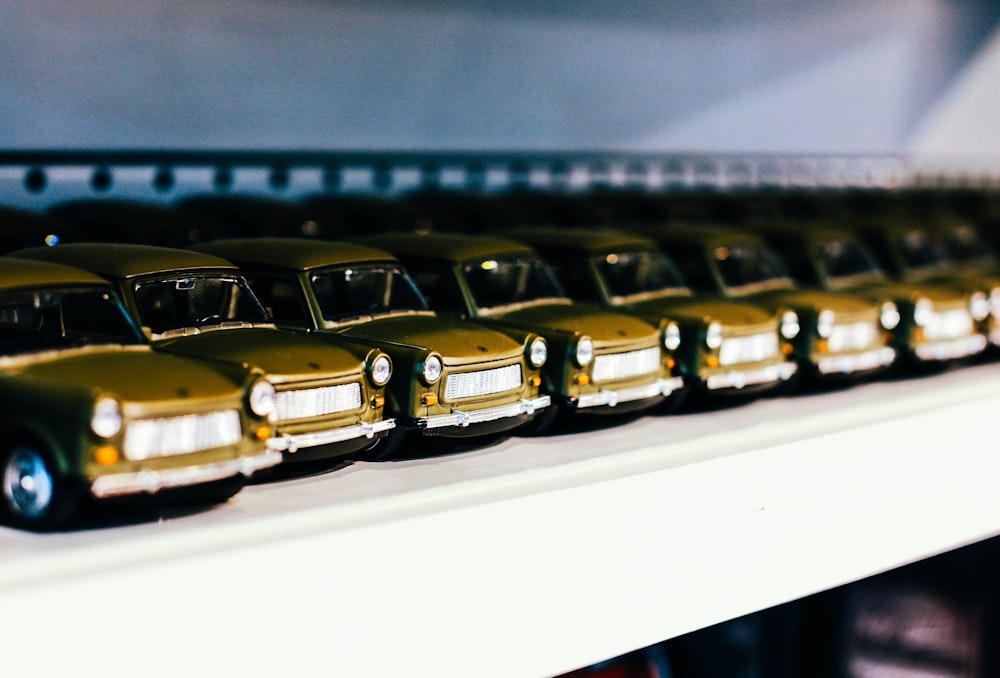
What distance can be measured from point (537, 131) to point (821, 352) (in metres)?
3.96

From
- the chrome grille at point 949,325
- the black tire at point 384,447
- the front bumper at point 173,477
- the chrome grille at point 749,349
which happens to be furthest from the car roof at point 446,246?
the chrome grille at point 949,325

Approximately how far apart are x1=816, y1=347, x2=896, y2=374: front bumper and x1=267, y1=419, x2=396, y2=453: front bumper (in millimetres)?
2464

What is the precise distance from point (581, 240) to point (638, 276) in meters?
0.33

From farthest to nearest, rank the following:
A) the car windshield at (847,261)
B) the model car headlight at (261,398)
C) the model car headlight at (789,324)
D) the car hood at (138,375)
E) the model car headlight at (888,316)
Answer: the car windshield at (847,261), the model car headlight at (888,316), the model car headlight at (789,324), the model car headlight at (261,398), the car hood at (138,375)

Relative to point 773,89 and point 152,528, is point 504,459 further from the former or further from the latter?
point 773,89

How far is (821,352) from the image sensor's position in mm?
5516

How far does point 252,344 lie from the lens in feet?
12.7

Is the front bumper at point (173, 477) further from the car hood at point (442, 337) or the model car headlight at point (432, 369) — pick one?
the car hood at point (442, 337)

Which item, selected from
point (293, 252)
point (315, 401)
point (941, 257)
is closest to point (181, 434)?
point (315, 401)

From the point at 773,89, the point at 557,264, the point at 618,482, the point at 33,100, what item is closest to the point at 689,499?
the point at 618,482

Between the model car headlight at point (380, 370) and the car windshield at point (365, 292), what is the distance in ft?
1.83

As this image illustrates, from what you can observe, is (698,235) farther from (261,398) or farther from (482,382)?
(261,398)

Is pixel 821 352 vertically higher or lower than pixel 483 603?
higher

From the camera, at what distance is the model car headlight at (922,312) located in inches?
235
